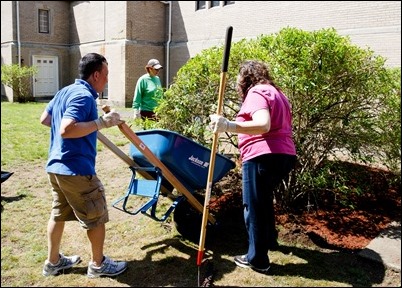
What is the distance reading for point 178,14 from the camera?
749 inches

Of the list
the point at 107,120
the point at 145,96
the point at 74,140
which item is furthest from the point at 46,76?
the point at 107,120

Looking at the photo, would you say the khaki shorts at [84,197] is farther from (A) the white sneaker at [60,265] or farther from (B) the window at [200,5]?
(B) the window at [200,5]

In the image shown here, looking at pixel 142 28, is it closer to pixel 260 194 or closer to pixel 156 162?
pixel 156 162

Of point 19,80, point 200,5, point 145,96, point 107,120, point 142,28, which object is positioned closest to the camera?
point 107,120

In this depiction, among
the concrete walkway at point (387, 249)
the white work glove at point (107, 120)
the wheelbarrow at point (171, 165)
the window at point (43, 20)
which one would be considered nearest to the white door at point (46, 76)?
the window at point (43, 20)

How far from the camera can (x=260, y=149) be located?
10.4 ft

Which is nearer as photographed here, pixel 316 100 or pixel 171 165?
pixel 171 165

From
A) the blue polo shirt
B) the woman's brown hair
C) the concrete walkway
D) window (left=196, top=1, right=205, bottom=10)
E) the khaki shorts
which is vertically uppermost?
window (left=196, top=1, right=205, bottom=10)

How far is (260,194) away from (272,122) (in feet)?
2.01

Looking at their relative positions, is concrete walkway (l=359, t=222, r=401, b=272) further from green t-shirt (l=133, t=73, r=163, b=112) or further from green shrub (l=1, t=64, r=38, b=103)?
green shrub (l=1, t=64, r=38, b=103)

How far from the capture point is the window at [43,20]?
73.6ft

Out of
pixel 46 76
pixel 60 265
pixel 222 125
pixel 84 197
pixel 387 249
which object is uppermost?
pixel 46 76

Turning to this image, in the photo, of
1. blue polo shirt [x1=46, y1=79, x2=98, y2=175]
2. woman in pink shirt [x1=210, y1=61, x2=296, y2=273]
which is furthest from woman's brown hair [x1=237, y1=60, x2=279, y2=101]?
blue polo shirt [x1=46, y1=79, x2=98, y2=175]

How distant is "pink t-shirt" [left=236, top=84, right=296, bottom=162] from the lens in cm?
307
